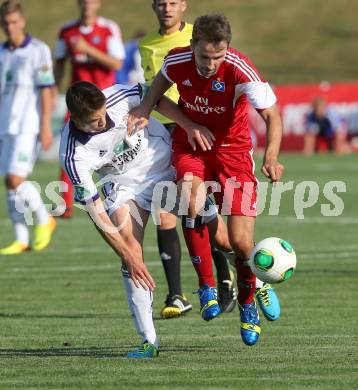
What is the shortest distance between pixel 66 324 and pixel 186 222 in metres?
1.47

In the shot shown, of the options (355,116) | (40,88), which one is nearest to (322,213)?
(40,88)

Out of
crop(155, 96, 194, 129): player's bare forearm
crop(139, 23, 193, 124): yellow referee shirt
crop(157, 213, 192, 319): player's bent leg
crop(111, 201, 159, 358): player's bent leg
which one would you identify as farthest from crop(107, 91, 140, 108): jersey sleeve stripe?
crop(139, 23, 193, 124): yellow referee shirt

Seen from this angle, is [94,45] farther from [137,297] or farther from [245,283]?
[137,297]

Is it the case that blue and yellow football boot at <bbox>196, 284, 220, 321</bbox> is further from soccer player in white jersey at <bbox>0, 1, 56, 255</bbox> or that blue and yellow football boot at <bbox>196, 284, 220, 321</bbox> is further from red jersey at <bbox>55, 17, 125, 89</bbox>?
red jersey at <bbox>55, 17, 125, 89</bbox>

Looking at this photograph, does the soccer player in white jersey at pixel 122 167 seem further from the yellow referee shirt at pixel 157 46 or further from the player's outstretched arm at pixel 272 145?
the yellow referee shirt at pixel 157 46

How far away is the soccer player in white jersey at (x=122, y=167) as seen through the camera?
788 centimetres

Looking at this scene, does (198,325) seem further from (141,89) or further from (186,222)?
(141,89)

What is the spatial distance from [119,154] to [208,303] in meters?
1.17

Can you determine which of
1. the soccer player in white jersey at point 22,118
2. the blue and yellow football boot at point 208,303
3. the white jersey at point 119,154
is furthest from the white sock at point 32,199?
the blue and yellow football boot at point 208,303

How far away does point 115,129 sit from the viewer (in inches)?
322

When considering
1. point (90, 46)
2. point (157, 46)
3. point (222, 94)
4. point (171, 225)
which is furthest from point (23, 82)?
point (222, 94)

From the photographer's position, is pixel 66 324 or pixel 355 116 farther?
pixel 355 116

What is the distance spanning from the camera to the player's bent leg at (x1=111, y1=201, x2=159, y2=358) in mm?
8031

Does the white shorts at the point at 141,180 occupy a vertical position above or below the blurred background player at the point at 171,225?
above
